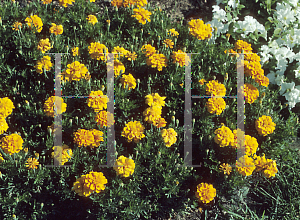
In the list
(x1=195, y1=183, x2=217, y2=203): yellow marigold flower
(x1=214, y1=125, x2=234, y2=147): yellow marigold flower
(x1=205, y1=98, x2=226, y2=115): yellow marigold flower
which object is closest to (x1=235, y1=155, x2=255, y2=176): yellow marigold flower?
(x1=214, y1=125, x2=234, y2=147): yellow marigold flower

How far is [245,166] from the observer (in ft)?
9.29

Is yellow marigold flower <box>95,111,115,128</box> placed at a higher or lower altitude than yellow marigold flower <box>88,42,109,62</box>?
lower

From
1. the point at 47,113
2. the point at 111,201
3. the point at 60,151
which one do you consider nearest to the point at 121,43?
the point at 47,113

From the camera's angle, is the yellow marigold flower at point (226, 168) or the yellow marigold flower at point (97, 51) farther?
the yellow marigold flower at point (97, 51)

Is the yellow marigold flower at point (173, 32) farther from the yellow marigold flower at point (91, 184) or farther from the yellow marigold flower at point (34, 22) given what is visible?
the yellow marigold flower at point (91, 184)

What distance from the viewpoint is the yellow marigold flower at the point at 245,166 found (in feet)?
9.23

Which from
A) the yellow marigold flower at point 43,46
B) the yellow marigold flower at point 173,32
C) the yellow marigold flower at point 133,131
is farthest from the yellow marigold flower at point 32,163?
the yellow marigold flower at point 173,32

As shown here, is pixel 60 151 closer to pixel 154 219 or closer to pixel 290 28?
pixel 154 219

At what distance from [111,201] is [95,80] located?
137cm

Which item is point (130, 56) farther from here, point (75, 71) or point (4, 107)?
point (4, 107)

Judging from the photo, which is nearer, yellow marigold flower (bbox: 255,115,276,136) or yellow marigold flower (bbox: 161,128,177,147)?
yellow marigold flower (bbox: 161,128,177,147)

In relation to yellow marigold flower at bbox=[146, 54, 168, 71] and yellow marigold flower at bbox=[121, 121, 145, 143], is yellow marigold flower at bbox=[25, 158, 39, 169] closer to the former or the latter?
yellow marigold flower at bbox=[121, 121, 145, 143]

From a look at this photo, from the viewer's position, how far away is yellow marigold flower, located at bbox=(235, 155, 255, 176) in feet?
9.23


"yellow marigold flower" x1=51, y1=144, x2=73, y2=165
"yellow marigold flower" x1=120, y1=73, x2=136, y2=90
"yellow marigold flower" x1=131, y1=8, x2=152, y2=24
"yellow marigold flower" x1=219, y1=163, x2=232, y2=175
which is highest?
"yellow marigold flower" x1=131, y1=8, x2=152, y2=24
